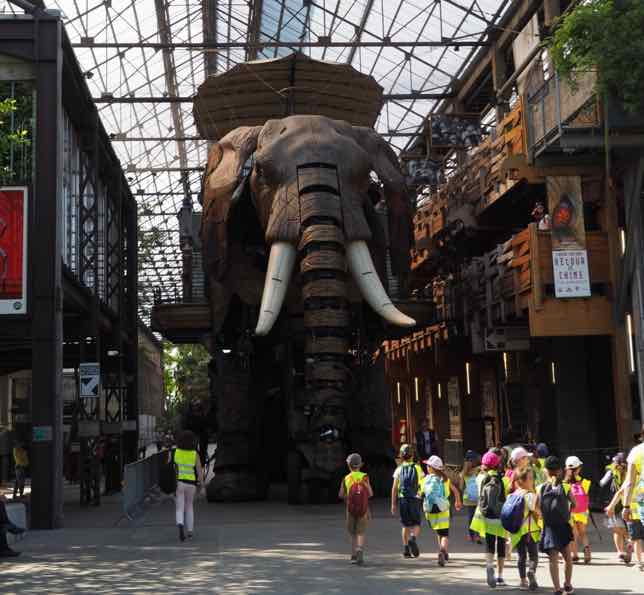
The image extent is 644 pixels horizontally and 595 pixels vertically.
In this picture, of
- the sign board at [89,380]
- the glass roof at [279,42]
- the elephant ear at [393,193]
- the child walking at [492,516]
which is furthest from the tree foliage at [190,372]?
the child walking at [492,516]

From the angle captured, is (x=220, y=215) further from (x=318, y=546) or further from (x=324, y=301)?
(x=318, y=546)

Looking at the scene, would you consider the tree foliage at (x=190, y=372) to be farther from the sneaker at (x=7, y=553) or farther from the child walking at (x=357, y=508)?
the child walking at (x=357, y=508)

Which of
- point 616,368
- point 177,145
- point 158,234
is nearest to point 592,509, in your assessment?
point 616,368

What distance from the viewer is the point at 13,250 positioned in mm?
16047

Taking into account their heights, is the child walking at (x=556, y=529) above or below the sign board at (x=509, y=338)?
below

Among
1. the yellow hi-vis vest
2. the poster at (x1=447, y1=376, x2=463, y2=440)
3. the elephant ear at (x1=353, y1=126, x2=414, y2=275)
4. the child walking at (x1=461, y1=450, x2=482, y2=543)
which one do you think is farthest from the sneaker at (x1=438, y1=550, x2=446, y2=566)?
the poster at (x1=447, y1=376, x2=463, y2=440)

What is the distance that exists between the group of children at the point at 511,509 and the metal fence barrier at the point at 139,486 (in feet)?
19.4

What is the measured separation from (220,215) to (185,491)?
5548 millimetres

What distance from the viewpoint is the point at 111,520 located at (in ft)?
54.5

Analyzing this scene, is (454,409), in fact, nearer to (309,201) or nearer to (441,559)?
(309,201)

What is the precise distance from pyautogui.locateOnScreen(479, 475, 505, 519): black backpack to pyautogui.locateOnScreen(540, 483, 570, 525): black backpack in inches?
23.4

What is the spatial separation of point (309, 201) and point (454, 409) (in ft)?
55.9

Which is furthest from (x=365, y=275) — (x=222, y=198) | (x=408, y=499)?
(x=408, y=499)

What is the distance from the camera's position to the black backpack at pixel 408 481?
37.9 ft
